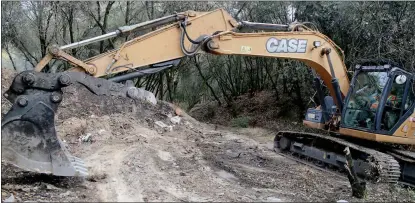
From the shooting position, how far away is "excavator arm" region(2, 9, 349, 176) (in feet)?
18.5

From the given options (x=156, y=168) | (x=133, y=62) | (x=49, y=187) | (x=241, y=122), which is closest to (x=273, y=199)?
(x=156, y=168)

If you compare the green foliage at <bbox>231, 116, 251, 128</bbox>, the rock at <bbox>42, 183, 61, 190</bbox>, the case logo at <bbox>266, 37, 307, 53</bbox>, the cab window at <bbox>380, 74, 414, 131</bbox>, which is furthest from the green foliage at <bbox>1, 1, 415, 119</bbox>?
the rock at <bbox>42, 183, 61, 190</bbox>

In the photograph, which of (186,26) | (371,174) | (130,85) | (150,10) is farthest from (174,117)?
(150,10)

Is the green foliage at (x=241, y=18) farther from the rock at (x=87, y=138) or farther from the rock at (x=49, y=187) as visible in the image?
the rock at (x=49, y=187)

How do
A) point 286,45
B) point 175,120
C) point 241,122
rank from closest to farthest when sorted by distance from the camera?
point 286,45
point 175,120
point 241,122

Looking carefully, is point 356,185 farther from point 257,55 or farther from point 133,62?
point 133,62

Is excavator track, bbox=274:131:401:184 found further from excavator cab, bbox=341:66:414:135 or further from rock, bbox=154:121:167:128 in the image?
rock, bbox=154:121:167:128

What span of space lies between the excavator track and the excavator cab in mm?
419

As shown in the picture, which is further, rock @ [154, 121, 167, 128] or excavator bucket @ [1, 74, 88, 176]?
rock @ [154, 121, 167, 128]

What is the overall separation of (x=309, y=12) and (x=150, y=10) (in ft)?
22.7

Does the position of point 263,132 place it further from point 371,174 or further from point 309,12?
point 371,174

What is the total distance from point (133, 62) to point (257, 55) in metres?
2.36

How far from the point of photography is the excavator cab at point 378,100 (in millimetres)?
8000

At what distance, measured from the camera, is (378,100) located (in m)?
8.26
